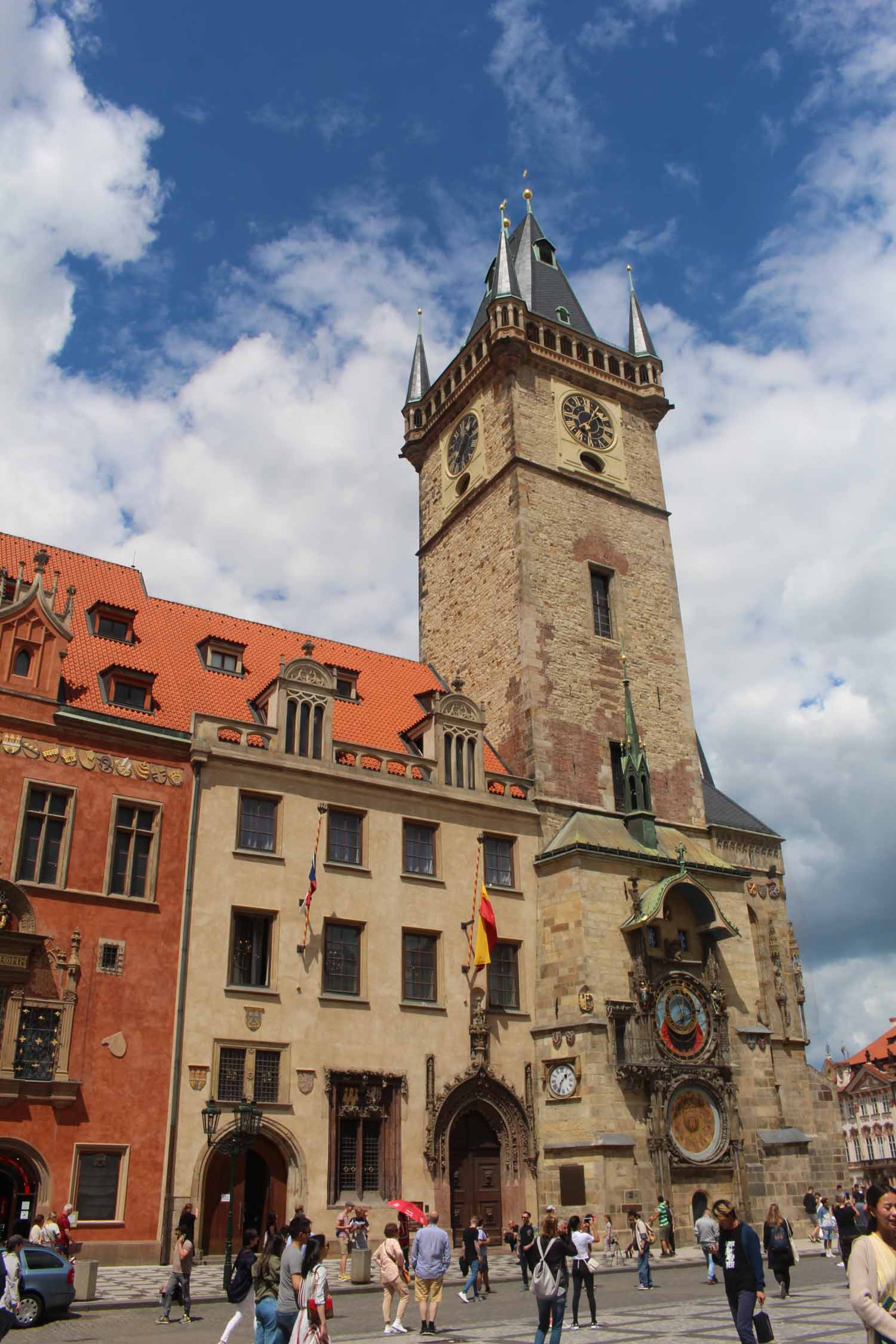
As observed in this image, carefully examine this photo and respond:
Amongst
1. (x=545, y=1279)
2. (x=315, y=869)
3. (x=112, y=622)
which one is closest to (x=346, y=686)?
(x=112, y=622)

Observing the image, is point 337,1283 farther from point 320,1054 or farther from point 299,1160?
point 320,1054

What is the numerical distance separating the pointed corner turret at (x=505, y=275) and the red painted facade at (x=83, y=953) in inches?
795

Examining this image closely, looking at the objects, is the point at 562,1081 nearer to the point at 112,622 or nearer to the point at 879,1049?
the point at 112,622

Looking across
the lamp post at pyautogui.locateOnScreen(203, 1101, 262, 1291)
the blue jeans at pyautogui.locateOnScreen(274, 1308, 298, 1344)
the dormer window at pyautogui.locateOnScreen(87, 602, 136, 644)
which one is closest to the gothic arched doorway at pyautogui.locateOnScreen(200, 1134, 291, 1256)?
the lamp post at pyautogui.locateOnScreen(203, 1101, 262, 1291)

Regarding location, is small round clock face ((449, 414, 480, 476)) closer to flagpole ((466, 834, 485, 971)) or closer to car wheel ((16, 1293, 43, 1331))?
flagpole ((466, 834, 485, 971))

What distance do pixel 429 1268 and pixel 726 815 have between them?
2371 cm

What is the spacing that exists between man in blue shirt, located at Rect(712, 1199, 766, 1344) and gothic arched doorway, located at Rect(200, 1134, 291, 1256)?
14.7m

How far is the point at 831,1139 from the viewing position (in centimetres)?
3173

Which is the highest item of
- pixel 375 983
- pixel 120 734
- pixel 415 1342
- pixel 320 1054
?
pixel 120 734

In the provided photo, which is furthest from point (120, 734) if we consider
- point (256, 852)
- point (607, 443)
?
point (607, 443)

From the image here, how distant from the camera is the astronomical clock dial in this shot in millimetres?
27562

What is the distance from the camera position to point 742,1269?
10047mm

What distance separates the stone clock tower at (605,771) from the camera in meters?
26.7

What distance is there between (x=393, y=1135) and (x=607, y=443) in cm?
2354
